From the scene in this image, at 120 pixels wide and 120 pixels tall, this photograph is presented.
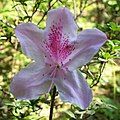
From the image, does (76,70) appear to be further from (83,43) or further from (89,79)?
(89,79)

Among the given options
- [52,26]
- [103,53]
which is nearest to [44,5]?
[103,53]

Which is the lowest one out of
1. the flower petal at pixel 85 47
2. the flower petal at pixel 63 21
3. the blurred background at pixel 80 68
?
the blurred background at pixel 80 68

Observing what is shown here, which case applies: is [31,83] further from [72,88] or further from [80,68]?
[80,68]

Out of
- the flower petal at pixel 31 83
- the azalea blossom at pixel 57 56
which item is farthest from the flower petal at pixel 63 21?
the flower petal at pixel 31 83

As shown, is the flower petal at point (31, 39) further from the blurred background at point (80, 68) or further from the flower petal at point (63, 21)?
the blurred background at point (80, 68)

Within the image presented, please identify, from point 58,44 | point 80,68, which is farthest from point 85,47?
point 80,68

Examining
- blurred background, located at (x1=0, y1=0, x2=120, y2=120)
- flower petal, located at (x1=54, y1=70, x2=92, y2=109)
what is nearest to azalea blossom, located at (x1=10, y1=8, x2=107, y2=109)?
flower petal, located at (x1=54, y1=70, x2=92, y2=109)

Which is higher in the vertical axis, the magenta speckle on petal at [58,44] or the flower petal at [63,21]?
the flower petal at [63,21]
